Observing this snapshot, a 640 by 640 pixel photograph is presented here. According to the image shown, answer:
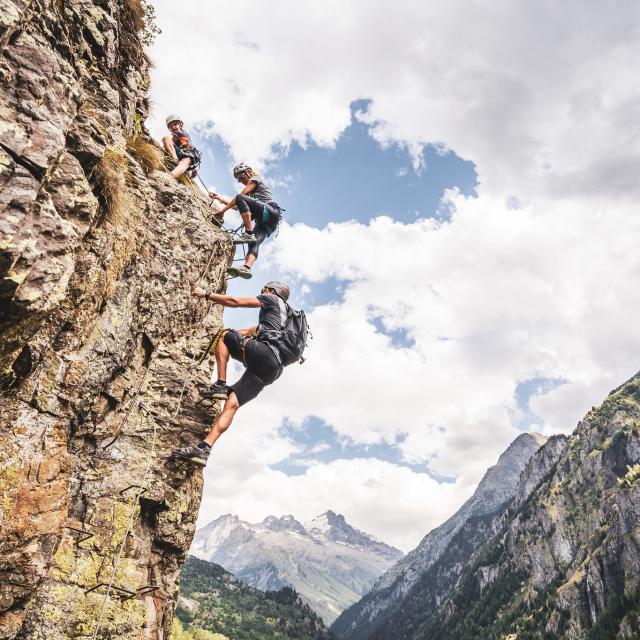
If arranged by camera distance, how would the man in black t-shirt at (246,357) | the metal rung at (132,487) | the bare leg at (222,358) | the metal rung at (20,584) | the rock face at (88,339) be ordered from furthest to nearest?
the bare leg at (222,358) < the man in black t-shirt at (246,357) < the metal rung at (132,487) < the metal rung at (20,584) < the rock face at (88,339)

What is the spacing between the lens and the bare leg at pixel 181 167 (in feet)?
37.5

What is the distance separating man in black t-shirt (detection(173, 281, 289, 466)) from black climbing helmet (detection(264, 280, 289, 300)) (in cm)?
14

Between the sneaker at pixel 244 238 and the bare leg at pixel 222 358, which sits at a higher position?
the sneaker at pixel 244 238

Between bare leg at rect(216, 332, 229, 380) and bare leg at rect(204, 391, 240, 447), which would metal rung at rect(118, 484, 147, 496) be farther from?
bare leg at rect(216, 332, 229, 380)

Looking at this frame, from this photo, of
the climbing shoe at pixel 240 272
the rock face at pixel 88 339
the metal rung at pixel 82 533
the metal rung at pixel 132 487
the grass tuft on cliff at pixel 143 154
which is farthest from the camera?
the climbing shoe at pixel 240 272

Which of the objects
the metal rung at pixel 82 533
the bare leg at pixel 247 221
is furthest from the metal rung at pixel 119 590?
the bare leg at pixel 247 221

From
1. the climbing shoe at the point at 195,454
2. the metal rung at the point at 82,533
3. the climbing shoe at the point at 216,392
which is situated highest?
the climbing shoe at the point at 216,392

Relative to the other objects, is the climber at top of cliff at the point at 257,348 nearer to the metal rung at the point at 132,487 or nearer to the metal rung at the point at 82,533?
the metal rung at the point at 132,487

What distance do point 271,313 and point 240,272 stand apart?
367 centimetres

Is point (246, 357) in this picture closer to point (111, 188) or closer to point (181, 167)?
point (111, 188)

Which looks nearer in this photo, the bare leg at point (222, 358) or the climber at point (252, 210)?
the bare leg at point (222, 358)

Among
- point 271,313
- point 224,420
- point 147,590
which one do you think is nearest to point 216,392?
point 224,420

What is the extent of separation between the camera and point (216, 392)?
906 cm

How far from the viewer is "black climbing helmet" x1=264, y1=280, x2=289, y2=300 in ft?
32.2
